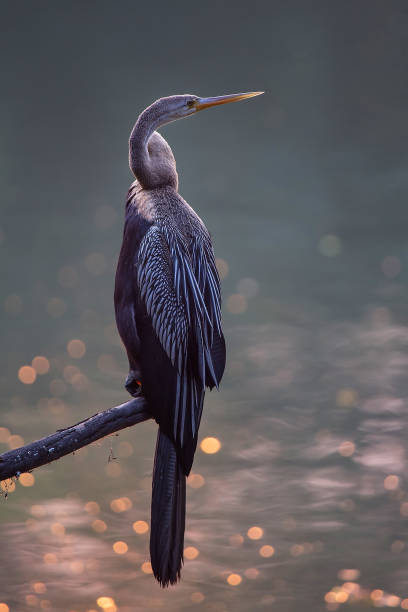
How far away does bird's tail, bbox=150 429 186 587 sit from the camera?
4871 mm

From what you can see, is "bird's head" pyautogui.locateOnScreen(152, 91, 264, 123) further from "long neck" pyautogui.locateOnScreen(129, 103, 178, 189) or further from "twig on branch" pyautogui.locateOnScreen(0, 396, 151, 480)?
"twig on branch" pyautogui.locateOnScreen(0, 396, 151, 480)

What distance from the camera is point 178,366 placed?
197 inches

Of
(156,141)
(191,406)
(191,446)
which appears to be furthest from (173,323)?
(156,141)

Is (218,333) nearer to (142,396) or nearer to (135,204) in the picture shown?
(142,396)

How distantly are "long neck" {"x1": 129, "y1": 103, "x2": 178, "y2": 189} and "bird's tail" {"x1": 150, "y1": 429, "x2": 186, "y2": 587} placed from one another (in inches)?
89.8

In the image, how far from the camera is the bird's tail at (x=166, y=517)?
16.0 feet

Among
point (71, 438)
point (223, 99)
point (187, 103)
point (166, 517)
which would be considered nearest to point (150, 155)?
point (187, 103)

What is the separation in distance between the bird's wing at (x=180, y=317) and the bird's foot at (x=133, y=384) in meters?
A: 0.39

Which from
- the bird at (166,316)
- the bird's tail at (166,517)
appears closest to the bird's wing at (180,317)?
the bird at (166,316)

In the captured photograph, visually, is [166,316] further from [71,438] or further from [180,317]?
[71,438]

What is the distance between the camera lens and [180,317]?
5.13 metres

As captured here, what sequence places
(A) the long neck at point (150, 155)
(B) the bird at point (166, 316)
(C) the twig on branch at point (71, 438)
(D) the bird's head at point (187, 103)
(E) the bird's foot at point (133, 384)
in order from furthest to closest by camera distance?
(D) the bird's head at point (187, 103)
(A) the long neck at point (150, 155)
(E) the bird's foot at point (133, 384)
(B) the bird at point (166, 316)
(C) the twig on branch at point (71, 438)

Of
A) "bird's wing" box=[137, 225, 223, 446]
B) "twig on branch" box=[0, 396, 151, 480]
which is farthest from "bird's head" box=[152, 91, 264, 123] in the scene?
"twig on branch" box=[0, 396, 151, 480]

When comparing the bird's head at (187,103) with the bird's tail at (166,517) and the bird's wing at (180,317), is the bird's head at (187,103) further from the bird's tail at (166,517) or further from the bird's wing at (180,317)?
the bird's tail at (166,517)
